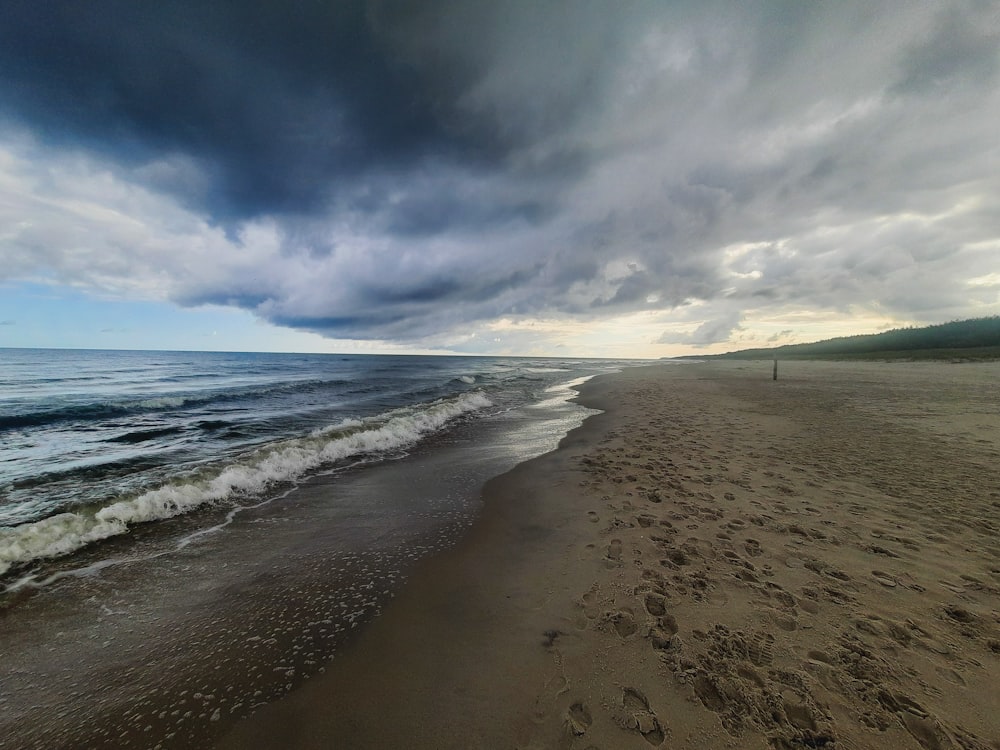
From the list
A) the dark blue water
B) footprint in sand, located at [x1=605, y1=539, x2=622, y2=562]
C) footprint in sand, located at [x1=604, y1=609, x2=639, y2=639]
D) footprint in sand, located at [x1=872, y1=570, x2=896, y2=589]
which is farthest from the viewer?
the dark blue water

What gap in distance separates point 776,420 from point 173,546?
18352 millimetres

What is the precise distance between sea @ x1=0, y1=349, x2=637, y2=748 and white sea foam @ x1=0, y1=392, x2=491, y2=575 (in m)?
0.03

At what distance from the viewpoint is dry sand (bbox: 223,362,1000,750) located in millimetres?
2807

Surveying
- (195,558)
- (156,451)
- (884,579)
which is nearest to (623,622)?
(884,579)

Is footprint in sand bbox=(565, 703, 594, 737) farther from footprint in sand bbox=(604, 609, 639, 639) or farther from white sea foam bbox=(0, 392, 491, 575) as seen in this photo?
white sea foam bbox=(0, 392, 491, 575)

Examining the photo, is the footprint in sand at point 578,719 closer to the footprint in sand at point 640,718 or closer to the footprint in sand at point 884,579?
the footprint in sand at point 640,718

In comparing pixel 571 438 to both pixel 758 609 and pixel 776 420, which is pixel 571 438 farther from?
pixel 758 609

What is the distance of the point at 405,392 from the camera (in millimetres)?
32625

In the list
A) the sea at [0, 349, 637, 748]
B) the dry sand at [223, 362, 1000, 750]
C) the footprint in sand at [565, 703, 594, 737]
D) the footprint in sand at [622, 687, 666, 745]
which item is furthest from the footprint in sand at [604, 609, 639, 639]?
the sea at [0, 349, 637, 748]

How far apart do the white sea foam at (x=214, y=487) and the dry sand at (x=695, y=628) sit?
19.8ft

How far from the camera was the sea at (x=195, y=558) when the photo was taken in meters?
3.35

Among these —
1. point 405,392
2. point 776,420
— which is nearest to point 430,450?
point 776,420

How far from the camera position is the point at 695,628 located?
12.3ft

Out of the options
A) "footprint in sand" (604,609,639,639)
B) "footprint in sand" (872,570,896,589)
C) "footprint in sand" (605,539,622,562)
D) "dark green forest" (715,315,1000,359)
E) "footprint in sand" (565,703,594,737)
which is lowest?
"footprint in sand" (605,539,622,562)
